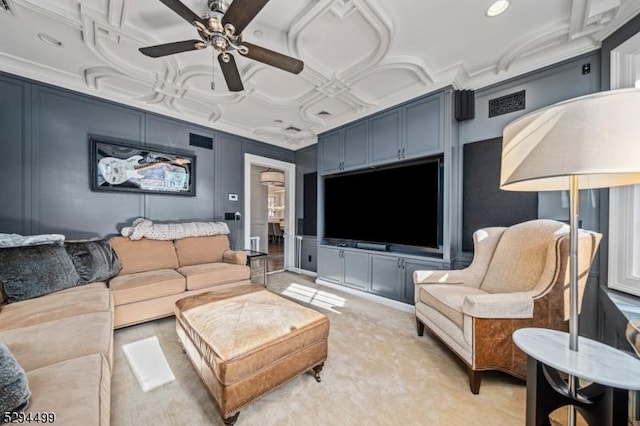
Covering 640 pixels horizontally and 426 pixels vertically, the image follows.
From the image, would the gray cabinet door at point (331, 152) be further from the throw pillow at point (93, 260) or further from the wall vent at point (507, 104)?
the throw pillow at point (93, 260)

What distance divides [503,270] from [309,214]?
11.1 feet

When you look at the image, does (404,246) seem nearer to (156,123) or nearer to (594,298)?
(594,298)

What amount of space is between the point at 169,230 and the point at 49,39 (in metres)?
2.16

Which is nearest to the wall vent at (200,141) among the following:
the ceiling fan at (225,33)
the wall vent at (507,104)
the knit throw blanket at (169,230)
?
Result: the knit throw blanket at (169,230)

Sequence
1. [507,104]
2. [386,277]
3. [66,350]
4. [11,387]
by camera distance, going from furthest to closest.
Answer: [386,277], [507,104], [66,350], [11,387]

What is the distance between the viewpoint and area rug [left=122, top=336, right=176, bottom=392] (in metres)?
1.69

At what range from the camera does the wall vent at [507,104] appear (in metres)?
2.54

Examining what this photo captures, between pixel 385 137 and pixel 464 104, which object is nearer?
pixel 464 104

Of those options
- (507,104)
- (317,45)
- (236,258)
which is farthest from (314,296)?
(507,104)

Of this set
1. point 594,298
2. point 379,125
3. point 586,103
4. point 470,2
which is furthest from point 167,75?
point 594,298

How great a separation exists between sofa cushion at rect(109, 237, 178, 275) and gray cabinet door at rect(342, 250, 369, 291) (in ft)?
7.90

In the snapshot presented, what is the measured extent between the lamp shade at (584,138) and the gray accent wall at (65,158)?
4045 mm

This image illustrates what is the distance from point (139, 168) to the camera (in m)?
3.28

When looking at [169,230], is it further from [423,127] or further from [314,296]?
[423,127]
